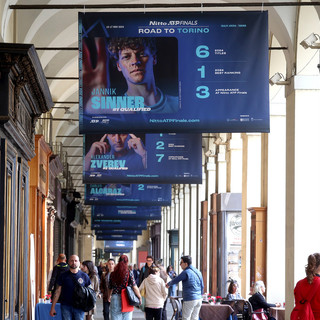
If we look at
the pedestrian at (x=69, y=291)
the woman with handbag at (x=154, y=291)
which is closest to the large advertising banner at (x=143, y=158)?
the woman with handbag at (x=154, y=291)

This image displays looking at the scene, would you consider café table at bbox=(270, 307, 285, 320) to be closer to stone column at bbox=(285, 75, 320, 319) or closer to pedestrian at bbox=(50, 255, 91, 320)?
stone column at bbox=(285, 75, 320, 319)

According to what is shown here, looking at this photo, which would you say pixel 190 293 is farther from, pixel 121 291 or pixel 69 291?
pixel 69 291

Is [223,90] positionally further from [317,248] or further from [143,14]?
[317,248]

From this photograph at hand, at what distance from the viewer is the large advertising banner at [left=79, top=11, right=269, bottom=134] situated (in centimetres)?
1245

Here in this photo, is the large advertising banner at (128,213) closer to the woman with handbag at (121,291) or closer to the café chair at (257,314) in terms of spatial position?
the café chair at (257,314)

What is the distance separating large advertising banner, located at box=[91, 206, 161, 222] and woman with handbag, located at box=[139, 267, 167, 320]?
59.0 feet

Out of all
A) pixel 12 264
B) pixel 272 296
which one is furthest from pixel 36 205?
pixel 12 264

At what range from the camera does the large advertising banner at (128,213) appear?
3516cm

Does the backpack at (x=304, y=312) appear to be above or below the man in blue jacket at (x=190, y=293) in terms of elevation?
above

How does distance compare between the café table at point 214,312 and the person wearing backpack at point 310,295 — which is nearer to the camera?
the person wearing backpack at point 310,295

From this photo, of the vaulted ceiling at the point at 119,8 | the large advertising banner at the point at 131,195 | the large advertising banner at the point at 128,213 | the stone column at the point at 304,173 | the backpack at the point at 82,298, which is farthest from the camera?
the large advertising banner at the point at 128,213

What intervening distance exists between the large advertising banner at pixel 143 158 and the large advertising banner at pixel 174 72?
6794 mm

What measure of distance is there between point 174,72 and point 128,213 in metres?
22.7

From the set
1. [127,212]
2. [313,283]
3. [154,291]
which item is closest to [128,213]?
[127,212]
